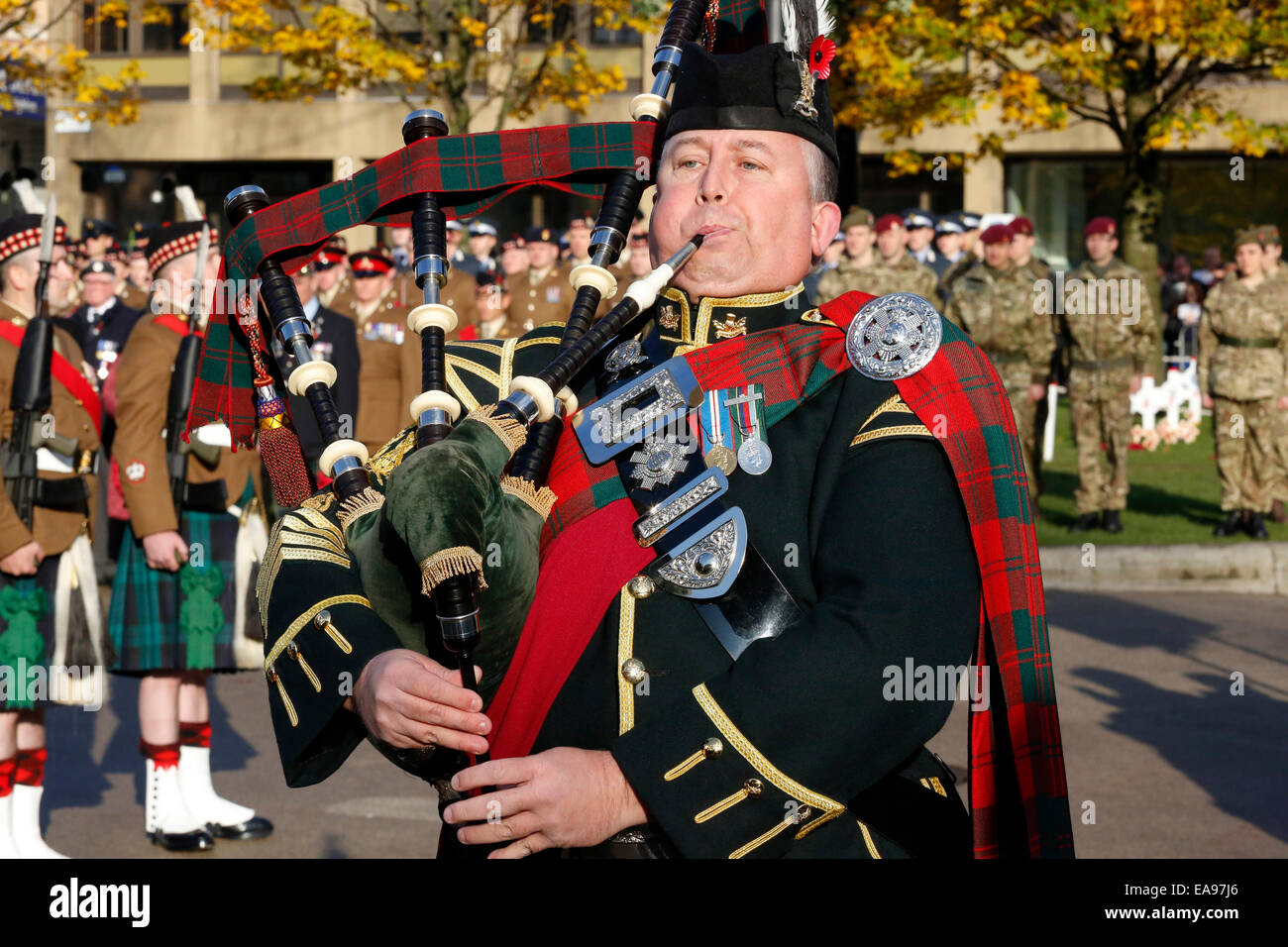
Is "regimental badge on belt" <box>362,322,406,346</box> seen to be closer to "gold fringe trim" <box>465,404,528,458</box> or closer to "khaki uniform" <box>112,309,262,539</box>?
"khaki uniform" <box>112,309,262,539</box>

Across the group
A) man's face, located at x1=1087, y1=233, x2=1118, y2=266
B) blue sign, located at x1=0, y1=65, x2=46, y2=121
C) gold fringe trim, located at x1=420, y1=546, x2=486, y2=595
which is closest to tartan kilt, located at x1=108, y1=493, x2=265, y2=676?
gold fringe trim, located at x1=420, y1=546, x2=486, y2=595

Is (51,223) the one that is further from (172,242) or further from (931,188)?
(931,188)

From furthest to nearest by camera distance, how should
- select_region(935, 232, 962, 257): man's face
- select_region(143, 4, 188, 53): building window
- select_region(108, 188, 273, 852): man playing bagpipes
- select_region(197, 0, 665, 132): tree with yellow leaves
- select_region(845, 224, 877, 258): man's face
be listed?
1. select_region(143, 4, 188, 53): building window
2. select_region(935, 232, 962, 257): man's face
3. select_region(197, 0, 665, 132): tree with yellow leaves
4. select_region(845, 224, 877, 258): man's face
5. select_region(108, 188, 273, 852): man playing bagpipes

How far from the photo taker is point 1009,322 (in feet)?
42.1

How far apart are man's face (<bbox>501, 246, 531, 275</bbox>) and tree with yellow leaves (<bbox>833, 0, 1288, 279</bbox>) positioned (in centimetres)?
342

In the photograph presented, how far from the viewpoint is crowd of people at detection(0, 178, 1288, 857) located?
6137mm

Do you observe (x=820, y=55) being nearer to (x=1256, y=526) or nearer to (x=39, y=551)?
(x=39, y=551)

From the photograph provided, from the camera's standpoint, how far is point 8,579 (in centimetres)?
600

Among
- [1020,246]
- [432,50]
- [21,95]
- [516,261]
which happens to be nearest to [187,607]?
[1020,246]

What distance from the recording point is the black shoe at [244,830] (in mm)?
6172

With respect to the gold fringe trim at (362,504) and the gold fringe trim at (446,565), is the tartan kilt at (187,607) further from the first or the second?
the gold fringe trim at (446,565)

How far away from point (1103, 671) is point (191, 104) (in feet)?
80.3

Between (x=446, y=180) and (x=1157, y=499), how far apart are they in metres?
12.1
